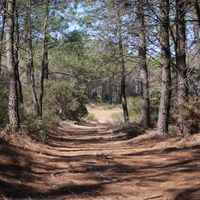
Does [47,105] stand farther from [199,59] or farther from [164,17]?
[164,17]

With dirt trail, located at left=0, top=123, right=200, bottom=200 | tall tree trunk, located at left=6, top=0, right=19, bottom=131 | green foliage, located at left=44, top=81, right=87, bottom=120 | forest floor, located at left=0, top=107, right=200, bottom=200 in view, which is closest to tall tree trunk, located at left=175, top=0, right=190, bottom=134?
forest floor, located at left=0, top=107, right=200, bottom=200

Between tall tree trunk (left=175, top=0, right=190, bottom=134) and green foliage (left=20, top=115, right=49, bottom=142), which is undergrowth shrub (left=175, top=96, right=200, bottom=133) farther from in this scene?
green foliage (left=20, top=115, right=49, bottom=142)

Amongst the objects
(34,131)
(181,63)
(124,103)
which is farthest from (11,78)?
(124,103)

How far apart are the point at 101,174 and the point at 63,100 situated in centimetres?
2639

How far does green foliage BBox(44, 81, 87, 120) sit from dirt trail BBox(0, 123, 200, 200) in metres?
21.2

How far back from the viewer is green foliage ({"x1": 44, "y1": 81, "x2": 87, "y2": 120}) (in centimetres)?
3409

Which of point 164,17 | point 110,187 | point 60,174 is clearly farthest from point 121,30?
point 110,187

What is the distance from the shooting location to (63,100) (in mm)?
35312

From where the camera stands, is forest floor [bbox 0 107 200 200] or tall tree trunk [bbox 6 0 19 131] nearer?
forest floor [bbox 0 107 200 200]

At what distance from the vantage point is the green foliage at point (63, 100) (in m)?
34.1

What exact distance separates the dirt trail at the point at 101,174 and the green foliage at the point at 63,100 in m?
21.2

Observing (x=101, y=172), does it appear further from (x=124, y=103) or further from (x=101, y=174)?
(x=124, y=103)

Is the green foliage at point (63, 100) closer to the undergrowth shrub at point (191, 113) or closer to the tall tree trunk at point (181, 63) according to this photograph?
the tall tree trunk at point (181, 63)

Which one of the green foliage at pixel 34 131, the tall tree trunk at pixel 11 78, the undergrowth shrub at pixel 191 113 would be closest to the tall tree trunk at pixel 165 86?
→ the undergrowth shrub at pixel 191 113
